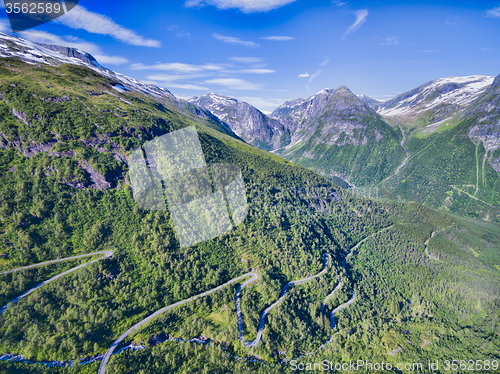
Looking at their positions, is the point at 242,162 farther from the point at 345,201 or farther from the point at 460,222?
the point at 460,222

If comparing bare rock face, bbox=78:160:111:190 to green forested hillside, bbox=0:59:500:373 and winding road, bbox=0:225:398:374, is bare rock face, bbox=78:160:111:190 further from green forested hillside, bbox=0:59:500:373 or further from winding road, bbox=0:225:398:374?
winding road, bbox=0:225:398:374

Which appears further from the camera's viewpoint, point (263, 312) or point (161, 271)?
point (263, 312)

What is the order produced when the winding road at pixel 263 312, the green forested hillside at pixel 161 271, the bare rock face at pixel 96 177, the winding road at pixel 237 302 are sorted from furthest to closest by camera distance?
the bare rock face at pixel 96 177 → the winding road at pixel 263 312 → the green forested hillside at pixel 161 271 → the winding road at pixel 237 302

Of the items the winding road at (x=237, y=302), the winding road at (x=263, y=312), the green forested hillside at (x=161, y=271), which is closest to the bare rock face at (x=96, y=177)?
the green forested hillside at (x=161, y=271)

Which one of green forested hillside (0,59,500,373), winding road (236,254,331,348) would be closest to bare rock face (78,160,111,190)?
green forested hillside (0,59,500,373)

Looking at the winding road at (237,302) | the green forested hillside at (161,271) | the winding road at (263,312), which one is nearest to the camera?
the winding road at (237,302)

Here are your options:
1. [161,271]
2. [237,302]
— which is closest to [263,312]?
[237,302]

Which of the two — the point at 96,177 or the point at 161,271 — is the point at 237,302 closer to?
the point at 161,271

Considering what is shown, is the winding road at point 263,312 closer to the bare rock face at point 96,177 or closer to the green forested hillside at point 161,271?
the green forested hillside at point 161,271
